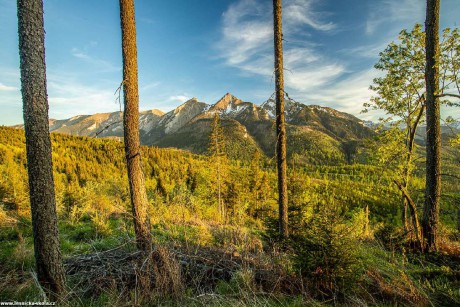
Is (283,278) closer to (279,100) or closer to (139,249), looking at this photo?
(139,249)

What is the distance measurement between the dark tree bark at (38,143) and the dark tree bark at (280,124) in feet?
22.1

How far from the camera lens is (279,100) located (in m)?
8.72

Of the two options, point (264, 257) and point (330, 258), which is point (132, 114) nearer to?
point (264, 257)

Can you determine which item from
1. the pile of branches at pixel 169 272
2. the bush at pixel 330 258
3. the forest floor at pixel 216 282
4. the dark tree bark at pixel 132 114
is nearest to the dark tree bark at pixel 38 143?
the forest floor at pixel 216 282

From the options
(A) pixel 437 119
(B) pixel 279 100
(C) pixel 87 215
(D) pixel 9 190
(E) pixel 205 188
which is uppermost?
(B) pixel 279 100

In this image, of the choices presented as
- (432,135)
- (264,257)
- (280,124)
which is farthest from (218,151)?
(264,257)

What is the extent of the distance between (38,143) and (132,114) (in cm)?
261

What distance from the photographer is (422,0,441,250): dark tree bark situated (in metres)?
7.43

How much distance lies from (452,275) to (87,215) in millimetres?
13173

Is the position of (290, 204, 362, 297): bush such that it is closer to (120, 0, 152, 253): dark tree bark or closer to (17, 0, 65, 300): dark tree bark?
(120, 0, 152, 253): dark tree bark

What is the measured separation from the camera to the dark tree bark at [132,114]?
569 cm

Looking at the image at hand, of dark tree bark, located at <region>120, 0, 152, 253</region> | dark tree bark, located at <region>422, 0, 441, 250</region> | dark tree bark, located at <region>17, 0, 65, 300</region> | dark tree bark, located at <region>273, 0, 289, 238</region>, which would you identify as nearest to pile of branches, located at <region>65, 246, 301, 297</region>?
dark tree bark, located at <region>17, 0, 65, 300</region>

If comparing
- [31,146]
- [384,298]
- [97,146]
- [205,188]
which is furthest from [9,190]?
[97,146]

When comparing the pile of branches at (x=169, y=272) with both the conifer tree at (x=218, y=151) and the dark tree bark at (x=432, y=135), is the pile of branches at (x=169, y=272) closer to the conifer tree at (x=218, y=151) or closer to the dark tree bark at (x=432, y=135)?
the dark tree bark at (x=432, y=135)
